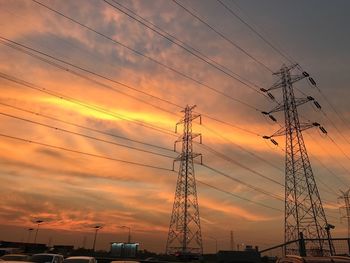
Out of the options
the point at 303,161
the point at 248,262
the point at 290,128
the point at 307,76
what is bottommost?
the point at 248,262

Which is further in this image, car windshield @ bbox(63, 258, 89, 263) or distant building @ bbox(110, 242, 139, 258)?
distant building @ bbox(110, 242, 139, 258)

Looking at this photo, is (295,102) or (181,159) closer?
(295,102)

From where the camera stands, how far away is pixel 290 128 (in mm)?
48469

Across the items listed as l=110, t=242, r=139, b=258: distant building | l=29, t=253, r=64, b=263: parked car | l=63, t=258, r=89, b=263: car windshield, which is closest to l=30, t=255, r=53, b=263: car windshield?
l=29, t=253, r=64, b=263: parked car

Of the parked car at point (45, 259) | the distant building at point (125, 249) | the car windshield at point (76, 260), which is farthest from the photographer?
the distant building at point (125, 249)

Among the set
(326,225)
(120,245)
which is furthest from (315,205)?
(120,245)

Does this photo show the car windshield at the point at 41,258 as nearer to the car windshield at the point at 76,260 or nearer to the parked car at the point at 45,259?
the parked car at the point at 45,259

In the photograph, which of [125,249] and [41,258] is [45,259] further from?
[125,249]

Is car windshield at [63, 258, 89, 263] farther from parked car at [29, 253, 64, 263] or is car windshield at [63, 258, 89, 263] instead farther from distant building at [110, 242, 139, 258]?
distant building at [110, 242, 139, 258]

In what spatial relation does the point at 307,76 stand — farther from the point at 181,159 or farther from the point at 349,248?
the point at 349,248

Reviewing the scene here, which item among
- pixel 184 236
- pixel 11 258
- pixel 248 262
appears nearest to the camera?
pixel 248 262

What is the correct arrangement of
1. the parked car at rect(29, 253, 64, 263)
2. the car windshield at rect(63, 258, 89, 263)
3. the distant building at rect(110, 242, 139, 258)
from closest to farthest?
the car windshield at rect(63, 258, 89, 263) < the parked car at rect(29, 253, 64, 263) < the distant building at rect(110, 242, 139, 258)

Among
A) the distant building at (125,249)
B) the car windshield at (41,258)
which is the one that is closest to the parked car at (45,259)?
the car windshield at (41,258)

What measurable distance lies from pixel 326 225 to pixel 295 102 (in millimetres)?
16812
